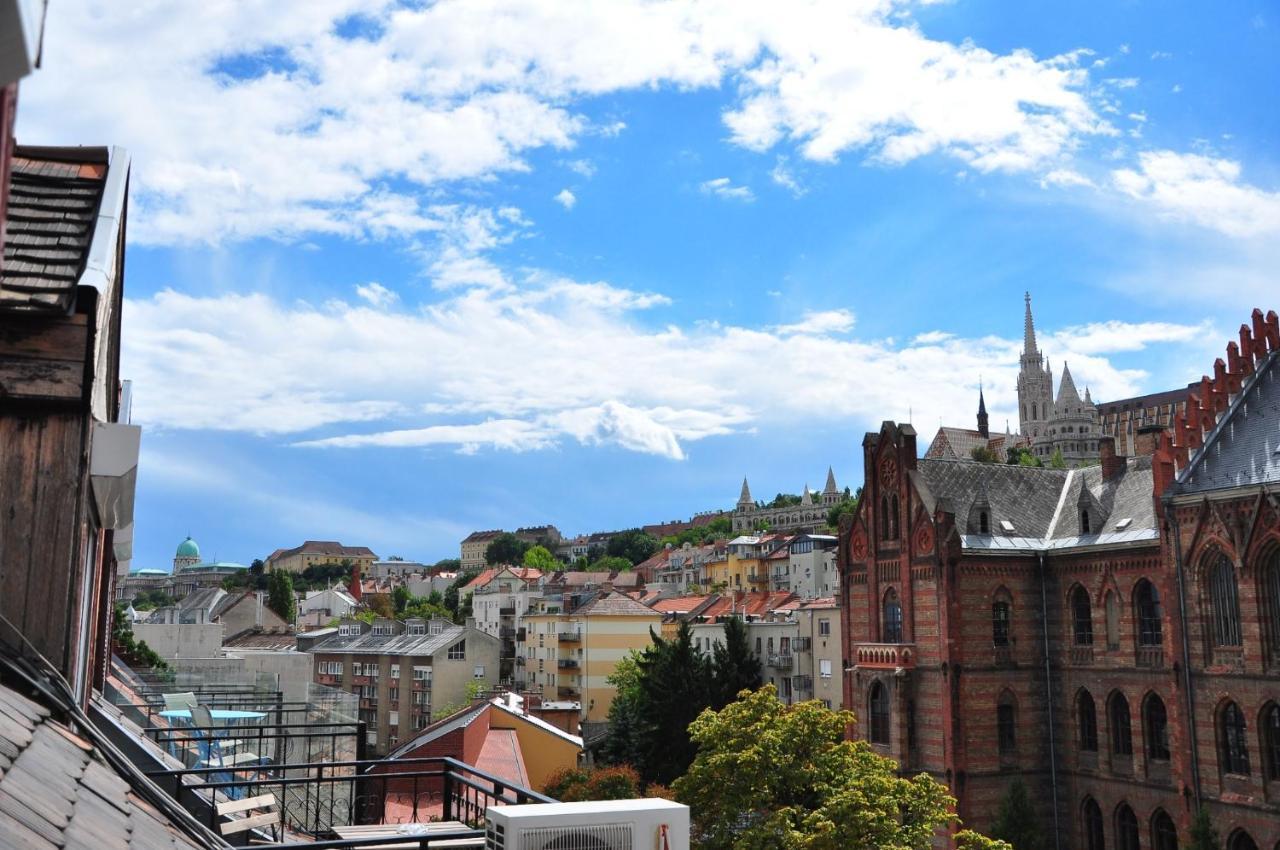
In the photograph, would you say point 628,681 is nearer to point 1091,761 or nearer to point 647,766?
point 647,766

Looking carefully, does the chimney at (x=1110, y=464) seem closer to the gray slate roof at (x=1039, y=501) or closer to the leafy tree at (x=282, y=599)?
the gray slate roof at (x=1039, y=501)

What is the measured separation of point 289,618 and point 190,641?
67.7 metres

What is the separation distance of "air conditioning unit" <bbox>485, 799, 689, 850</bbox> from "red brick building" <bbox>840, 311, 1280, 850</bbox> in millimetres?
31631

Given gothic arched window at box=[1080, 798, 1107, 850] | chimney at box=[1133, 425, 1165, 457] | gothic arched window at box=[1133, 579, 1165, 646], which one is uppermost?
chimney at box=[1133, 425, 1165, 457]

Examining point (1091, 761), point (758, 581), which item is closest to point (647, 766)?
point (1091, 761)

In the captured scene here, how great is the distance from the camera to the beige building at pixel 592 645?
75.2 m

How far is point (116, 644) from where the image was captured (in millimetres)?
46875

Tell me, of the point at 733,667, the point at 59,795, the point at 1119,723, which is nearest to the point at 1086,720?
the point at 1119,723

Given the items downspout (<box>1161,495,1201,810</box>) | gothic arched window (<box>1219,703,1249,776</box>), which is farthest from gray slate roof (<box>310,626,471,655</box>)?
gothic arched window (<box>1219,703,1249,776</box>)

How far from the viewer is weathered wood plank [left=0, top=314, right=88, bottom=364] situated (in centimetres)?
683

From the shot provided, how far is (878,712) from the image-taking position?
43.4 meters

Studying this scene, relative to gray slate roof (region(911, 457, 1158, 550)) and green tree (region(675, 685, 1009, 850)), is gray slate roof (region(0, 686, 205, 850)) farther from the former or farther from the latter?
gray slate roof (region(911, 457, 1158, 550))

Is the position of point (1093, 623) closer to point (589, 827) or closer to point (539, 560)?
point (589, 827)

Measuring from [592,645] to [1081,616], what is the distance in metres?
39.9
